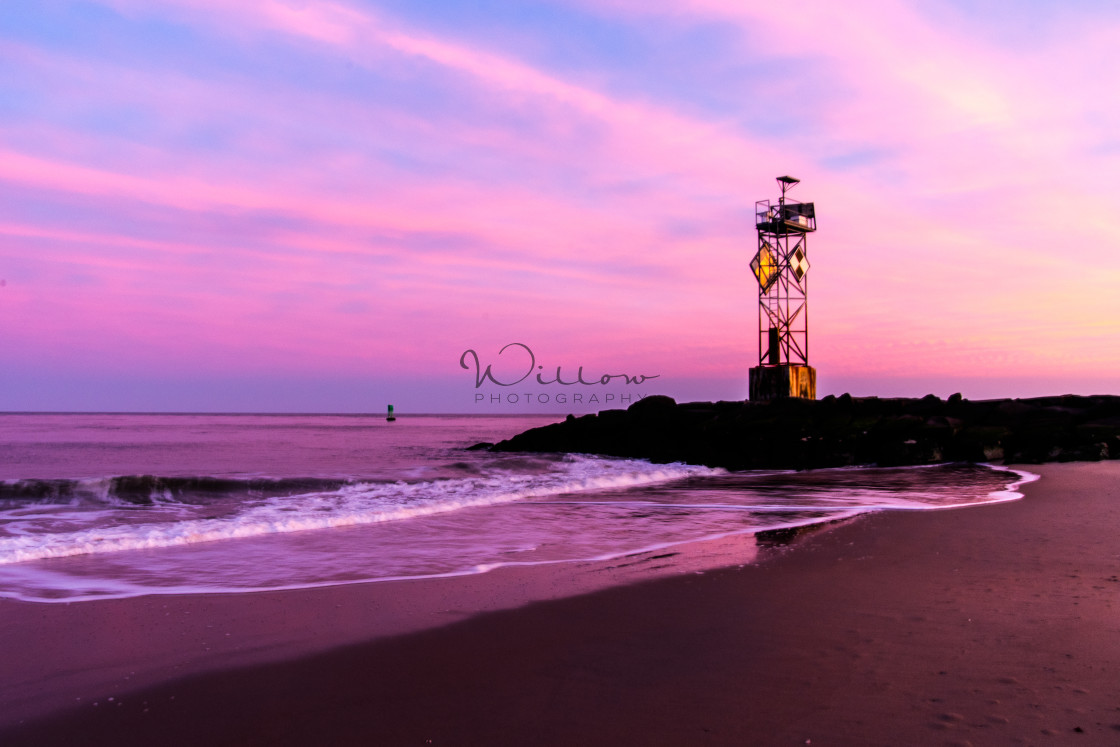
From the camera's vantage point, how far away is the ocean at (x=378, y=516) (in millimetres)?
7082

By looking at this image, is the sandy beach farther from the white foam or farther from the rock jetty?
the rock jetty

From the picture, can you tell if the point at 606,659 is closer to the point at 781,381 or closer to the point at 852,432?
the point at 852,432

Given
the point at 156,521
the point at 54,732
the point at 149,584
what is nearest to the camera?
the point at 54,732

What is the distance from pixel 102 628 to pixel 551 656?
10.1 ft

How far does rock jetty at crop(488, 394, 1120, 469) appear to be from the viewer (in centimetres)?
2072

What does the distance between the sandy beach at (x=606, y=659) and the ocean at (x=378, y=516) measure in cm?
109

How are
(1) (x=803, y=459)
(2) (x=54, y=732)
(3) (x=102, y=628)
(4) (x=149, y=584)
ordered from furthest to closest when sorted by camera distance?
(1) (x=803, y=459), (4) (x=149, y=584), (3) (x=102, y=628), (2) (x=54, y=732)

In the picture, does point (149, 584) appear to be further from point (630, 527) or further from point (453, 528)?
point (630, 527)

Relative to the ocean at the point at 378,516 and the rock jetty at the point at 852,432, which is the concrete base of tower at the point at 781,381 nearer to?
the rock jetty at the point at 852,432

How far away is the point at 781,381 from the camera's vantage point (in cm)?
3450

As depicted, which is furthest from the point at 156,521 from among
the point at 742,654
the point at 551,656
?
the point at 742,654

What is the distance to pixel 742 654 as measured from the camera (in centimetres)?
421

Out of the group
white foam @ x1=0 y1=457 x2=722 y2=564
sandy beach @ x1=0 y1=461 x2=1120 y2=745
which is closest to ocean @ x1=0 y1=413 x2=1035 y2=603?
white foam @ x1=0 y1=457 x2=722 y2=564

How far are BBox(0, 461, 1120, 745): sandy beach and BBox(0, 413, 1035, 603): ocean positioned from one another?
3.56 feet
